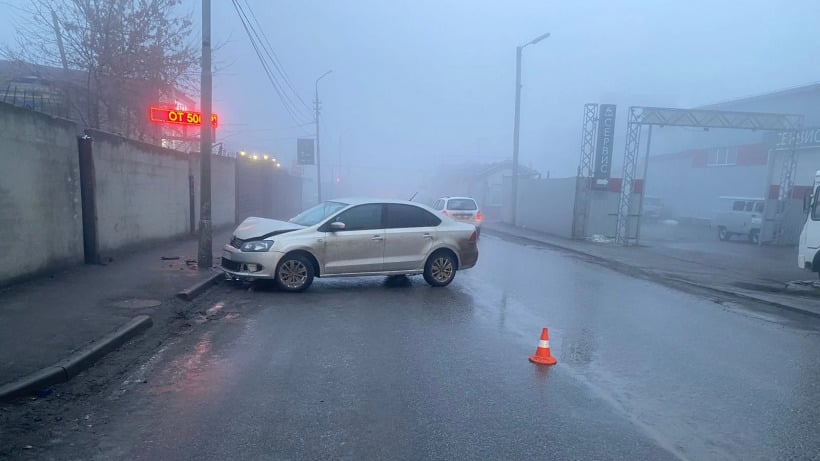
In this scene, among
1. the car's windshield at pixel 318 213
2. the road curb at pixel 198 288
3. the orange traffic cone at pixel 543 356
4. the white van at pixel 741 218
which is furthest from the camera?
the white van at pixel 741 218

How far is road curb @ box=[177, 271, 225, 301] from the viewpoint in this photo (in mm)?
9039

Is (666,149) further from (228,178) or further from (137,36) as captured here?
(137,36)

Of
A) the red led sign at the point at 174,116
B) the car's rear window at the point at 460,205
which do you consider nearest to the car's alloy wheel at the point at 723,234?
the car's rear window at the point at 460,205

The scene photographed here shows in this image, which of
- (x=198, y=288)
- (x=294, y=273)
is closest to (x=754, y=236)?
(x=294, y=273)

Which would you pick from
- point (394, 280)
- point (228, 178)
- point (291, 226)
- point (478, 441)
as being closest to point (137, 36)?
point (228, 178)

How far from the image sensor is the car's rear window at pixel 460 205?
911 inches

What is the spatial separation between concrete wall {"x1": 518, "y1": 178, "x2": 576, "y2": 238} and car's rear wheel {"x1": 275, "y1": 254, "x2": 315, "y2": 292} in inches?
691

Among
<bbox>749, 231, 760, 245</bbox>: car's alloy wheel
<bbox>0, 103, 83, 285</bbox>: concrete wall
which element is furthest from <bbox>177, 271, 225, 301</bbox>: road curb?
<bbox>749, 231, 760, 245</bbox>: car's alloy wheel

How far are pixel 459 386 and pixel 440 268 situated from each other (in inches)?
221

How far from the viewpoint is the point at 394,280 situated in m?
11.7

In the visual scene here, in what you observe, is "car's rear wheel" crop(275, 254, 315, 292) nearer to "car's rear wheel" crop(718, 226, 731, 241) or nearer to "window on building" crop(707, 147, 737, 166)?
"car's rear wheel" crop(718, 226, 731, 241)

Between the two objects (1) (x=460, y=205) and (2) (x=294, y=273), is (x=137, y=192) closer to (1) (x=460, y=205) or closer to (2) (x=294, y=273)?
(2) (x=294, y=273)

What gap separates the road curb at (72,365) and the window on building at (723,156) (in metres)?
43.7

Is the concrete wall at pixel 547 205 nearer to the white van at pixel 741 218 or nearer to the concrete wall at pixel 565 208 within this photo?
the concrete wall at pixel 565 208
